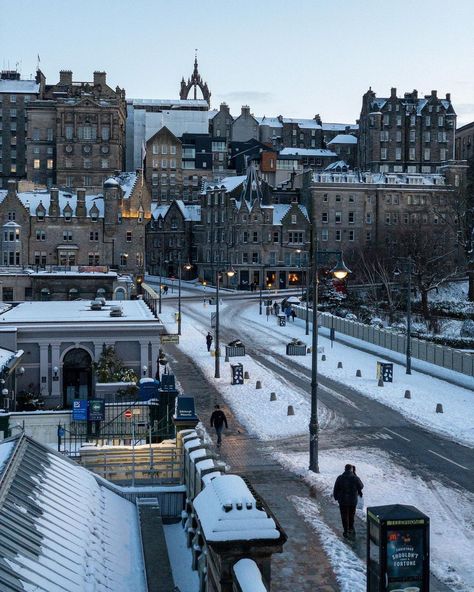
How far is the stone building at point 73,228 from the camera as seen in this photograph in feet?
294

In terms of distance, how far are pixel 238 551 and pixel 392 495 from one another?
13.2 metres

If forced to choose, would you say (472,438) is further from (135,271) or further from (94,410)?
(135,271)

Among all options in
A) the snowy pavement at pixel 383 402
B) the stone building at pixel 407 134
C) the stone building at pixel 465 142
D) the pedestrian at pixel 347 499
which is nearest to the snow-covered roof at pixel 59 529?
the snowy pavement at pixel 383 402

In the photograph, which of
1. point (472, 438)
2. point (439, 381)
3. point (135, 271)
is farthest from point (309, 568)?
point (135, 271)

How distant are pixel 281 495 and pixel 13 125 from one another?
136163 millimetres

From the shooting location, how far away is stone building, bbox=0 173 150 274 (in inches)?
3531

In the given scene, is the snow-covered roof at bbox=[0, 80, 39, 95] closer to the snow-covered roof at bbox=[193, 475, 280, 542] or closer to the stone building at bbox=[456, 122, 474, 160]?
the stone building at bbox=[456, 122, 474, 160]

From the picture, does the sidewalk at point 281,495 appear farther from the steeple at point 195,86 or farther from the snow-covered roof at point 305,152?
the steeple at point 195,86

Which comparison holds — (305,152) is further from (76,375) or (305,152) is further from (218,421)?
(218,421)

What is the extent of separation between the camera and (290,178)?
5340 inches

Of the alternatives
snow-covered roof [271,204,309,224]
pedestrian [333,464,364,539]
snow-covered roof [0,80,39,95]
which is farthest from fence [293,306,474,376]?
snow-covered roof [0,80,39,95]

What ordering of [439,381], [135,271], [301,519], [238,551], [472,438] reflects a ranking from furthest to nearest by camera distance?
1. [135,271]
2. [439,381]
3. [472,438]
4. [301,519]
5. [238,551]

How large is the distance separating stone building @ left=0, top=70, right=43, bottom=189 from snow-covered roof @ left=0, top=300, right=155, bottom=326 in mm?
99561

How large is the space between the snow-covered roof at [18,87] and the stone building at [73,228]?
58.3 metres
